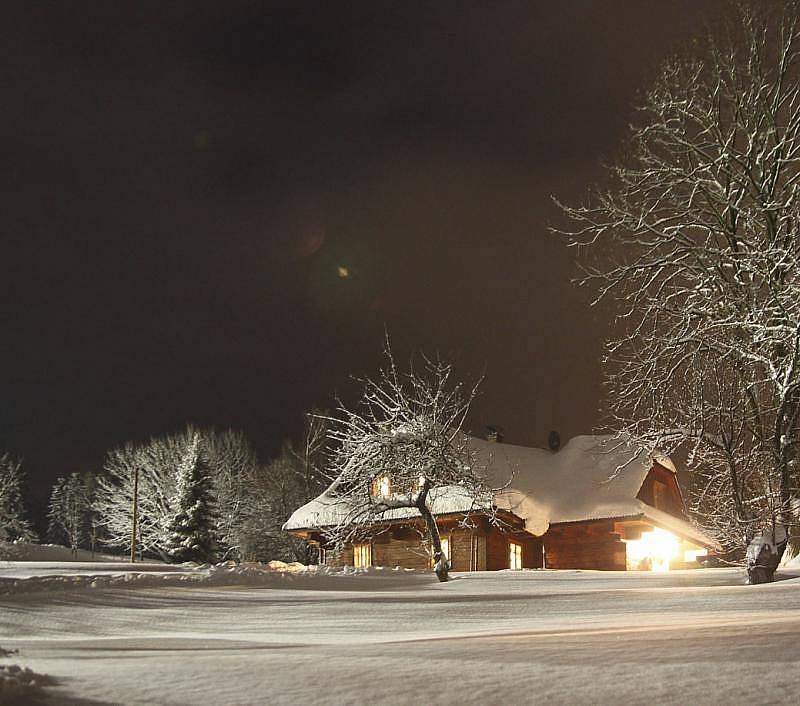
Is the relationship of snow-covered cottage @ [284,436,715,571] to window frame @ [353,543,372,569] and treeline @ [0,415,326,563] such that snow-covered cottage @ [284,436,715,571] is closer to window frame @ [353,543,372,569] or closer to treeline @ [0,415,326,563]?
window frame @ [353,543,372,569]

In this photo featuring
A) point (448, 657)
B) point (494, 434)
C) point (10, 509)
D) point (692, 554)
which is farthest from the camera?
point (10, 509)

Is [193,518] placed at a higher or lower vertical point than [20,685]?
higher

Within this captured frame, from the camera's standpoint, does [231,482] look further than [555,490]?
Yes

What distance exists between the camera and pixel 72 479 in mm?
94500

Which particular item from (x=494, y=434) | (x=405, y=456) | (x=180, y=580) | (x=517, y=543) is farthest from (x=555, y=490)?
(x=180, y=580)

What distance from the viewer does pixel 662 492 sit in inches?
1665

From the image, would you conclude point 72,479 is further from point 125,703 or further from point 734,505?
point 125,703

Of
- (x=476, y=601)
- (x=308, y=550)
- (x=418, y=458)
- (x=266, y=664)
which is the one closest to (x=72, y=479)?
(x=308, y=550)

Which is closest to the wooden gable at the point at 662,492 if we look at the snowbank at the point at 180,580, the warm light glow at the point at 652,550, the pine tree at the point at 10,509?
the warm light glow at the point at 652,550

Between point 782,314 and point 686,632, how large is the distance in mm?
8761

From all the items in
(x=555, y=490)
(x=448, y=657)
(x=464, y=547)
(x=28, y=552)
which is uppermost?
(x=555, y=490)

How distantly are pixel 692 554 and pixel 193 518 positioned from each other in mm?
27157

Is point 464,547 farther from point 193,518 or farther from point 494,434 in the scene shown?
point 193,518

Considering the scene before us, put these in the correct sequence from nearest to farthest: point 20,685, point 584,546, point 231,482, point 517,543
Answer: point 20,685, point 584,546, point 517,543, point 231,482
